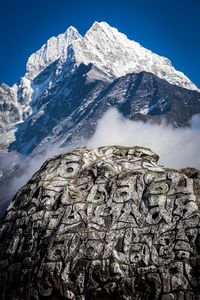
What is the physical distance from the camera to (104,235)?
1777cm

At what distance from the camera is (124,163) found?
875 inches

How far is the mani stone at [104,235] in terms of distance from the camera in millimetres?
16188

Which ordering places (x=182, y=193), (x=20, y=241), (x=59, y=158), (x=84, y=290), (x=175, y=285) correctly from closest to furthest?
(x=175, y=285) → (x=84, y=290) → (x=182, y=193) → (x=20, y=241) → (x=59, y=158)

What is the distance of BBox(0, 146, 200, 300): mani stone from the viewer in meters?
16.2

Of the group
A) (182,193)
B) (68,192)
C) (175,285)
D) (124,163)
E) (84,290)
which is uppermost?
(124,163)

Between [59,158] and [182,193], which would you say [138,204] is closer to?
[182,193]

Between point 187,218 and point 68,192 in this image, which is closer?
point 187,218

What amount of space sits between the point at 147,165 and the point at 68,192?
3.78 metres

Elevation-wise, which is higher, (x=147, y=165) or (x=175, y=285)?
(x=147, y=165)

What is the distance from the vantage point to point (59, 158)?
2319cm

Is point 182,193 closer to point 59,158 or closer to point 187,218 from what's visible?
point 187,218

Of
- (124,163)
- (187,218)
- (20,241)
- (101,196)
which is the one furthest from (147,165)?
(20,241)

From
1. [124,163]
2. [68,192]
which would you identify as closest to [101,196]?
[68,192]

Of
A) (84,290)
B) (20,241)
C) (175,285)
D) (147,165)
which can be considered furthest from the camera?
(147,165)
